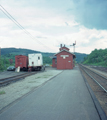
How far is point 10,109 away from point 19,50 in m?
112

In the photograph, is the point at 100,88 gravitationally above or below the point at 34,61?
below

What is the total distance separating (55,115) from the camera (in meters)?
4.54

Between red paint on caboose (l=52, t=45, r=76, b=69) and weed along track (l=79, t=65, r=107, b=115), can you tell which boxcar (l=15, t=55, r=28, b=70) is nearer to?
red paint on caboose (l=52, t=45, r=76, b=69)

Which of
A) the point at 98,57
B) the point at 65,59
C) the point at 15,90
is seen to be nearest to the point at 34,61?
the point at 65,59

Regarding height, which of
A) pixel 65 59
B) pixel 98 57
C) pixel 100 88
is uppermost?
pixel 98 57

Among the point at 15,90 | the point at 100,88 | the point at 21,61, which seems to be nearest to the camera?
the point at 15,90

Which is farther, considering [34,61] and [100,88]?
[34,61]

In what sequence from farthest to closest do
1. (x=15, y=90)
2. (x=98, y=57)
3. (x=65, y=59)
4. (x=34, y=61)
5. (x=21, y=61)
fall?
1. (x=98, y=57)
2. (x=65, y=59)
3. (x=21, y=61)
4. (x=34, y=61)
5. (x=15, y=90)

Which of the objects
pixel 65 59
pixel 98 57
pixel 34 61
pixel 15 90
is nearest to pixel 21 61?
pixel 34 61

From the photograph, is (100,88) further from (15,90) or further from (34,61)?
(34,61)

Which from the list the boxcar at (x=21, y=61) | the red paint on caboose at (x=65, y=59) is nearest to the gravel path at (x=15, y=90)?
the boxcar at (x=21, y=61)

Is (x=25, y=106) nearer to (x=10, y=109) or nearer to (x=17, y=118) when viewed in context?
(x=10, y=109)

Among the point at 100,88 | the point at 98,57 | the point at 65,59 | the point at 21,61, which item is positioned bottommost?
the point at 100,88

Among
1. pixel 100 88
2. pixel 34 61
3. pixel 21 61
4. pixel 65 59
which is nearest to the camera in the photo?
Result: pixel 100 88
